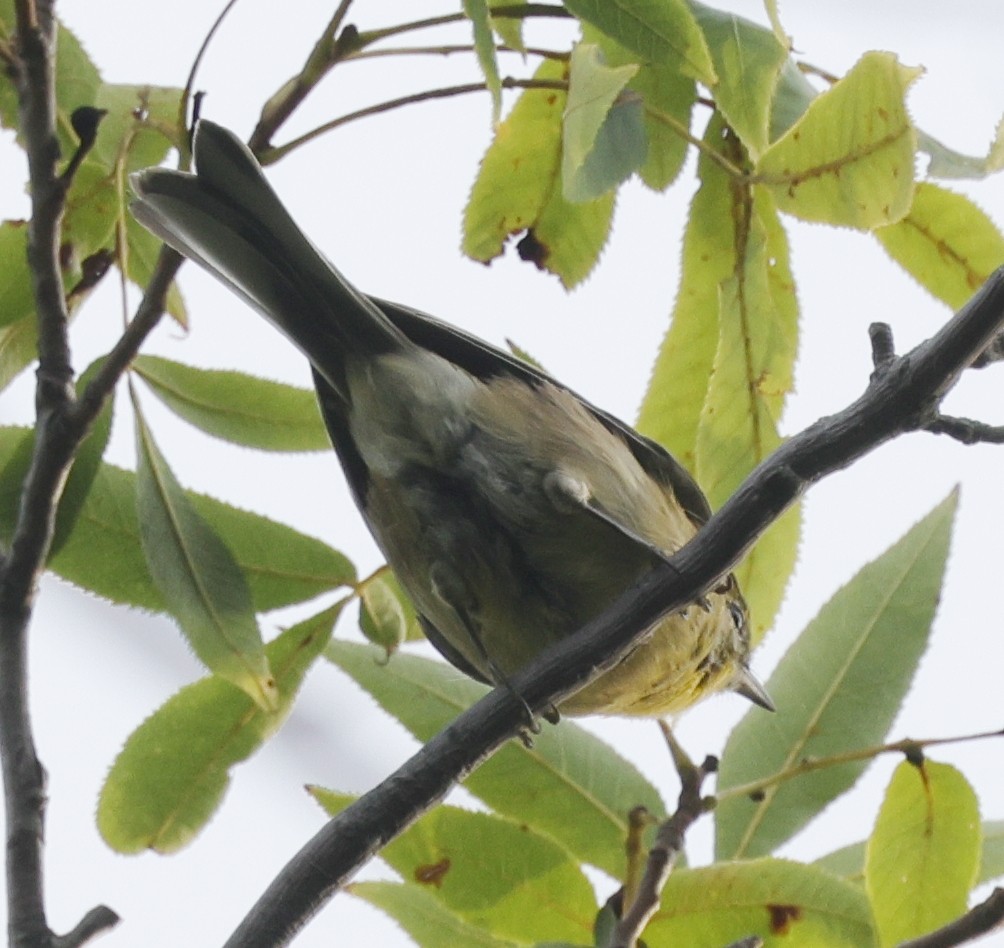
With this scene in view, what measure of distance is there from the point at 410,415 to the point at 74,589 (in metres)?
0.76

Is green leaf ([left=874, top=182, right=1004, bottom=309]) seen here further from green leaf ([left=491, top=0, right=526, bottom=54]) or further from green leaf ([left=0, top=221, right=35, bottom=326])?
green leaf ([left=0, top=221, right=35, bottom=326])

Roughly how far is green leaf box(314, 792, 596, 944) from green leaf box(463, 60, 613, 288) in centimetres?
107

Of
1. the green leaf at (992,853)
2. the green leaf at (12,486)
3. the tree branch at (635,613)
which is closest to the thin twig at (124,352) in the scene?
the green leaf at (12,486)

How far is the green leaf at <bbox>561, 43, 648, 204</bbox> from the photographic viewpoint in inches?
82.0

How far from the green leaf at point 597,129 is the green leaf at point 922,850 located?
106 centimetres

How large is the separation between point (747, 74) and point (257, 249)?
114 cm

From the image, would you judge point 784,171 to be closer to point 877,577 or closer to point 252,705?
point 877,577

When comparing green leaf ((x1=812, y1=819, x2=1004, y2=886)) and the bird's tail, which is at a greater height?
the bird's tail

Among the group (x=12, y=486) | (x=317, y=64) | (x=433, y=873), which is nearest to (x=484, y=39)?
(x=317, y=64)

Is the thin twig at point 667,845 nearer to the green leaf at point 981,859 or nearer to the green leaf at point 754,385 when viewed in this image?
the green leaf at point 981,859

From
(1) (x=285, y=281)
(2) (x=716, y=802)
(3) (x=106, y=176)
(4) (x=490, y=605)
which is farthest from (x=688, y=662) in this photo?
(3) (x=106, y=176)

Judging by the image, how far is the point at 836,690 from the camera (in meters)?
2.74

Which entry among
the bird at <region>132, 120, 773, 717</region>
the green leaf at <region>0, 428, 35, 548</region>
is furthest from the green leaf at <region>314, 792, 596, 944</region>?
the green leaf at <region>0, 428, 35, 548</region>

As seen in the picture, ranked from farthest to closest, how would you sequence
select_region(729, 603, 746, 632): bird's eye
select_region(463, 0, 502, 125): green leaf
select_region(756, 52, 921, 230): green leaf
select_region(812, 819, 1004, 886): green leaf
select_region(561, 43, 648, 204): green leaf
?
1. select_region(729, 603, 746, 632): bird's eye
2. select_region(812, 819, 1004, 886): green leaf
3. select_region(756, 52, 921, 230): green leaf
4. select_region(561, 43, 648, 204): green leaf
5. select_region(463, 0, 502, 125): green leaf
